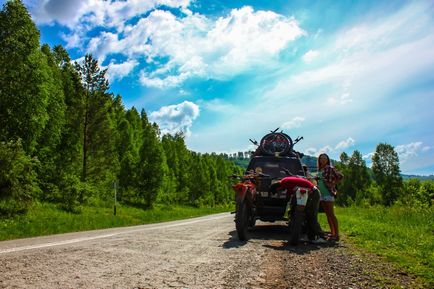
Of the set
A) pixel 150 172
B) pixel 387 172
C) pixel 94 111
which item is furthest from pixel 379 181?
pixel 94 111

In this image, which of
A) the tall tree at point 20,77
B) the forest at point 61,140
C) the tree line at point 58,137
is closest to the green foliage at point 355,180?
the forest at point 61,140

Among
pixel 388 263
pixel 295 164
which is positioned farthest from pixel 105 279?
pixel 295 164

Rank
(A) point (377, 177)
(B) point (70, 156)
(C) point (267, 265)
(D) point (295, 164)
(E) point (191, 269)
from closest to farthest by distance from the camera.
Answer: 1. (E) point (191, 269)
2. (C) point (267, 265)
3. (D) point (295, 164)
4. (B) point (70, 156)
5. (A) point (377, 177)

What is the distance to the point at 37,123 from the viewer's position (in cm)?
2400

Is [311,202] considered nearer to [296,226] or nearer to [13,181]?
[296,226]

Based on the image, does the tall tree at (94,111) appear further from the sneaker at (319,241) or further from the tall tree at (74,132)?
the sneaker at (319,241)

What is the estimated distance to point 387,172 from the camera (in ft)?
243

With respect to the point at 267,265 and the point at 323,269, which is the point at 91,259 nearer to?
the point at 267,265

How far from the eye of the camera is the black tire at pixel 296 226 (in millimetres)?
8109

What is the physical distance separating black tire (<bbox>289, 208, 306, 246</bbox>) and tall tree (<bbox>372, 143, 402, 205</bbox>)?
6948 centimetres

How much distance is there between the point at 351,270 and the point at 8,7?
2628cm

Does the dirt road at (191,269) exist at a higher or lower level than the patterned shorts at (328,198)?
lower

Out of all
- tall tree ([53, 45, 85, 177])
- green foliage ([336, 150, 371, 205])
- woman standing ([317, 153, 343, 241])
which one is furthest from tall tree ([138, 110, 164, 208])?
green foliage ([336, 150, 371, 205])

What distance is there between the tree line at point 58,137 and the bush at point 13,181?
1.8 inches
